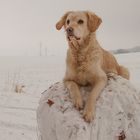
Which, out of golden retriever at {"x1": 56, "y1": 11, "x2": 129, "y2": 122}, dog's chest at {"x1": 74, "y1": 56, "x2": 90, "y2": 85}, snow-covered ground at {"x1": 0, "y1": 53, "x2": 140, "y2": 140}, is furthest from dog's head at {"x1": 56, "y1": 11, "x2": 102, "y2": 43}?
snow-covered ground at {"x1": 0, "y1": 53, "x2": 140, "y2": 140}

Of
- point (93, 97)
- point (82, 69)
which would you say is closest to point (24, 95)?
point (82, 69)

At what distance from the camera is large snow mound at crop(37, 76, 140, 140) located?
3.51 m

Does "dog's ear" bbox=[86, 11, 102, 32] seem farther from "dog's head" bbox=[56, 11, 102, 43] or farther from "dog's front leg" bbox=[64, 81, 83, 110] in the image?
"dog's front leg" bbox=[64, 81, 83, 110]

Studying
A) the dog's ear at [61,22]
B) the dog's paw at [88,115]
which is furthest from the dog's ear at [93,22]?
the dog's paw at [88,115]

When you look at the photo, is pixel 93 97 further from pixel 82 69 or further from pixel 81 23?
pixel 81 23

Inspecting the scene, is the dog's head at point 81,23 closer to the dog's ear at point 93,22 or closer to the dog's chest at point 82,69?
the dog's ear at point 93,22

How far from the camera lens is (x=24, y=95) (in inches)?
321

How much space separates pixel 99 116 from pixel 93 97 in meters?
0.18

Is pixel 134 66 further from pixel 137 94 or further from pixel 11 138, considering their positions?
pixel 137 94

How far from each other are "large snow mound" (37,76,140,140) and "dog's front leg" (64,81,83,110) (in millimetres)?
58

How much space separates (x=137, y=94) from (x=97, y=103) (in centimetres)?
51

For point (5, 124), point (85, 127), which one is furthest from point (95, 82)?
point (5, 124)

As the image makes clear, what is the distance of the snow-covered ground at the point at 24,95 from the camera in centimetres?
601

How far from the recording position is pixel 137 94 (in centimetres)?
388
